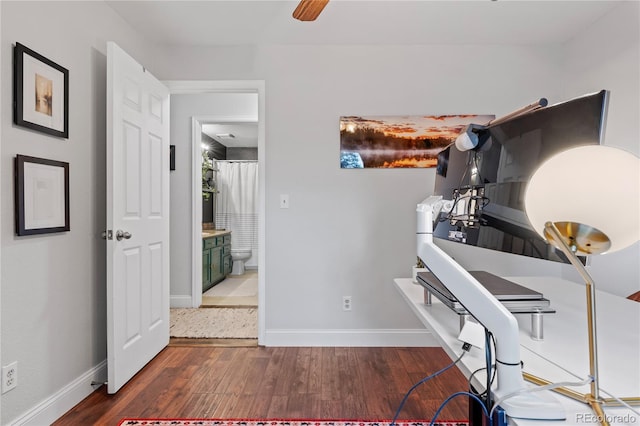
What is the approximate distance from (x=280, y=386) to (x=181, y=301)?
1870 millimetres

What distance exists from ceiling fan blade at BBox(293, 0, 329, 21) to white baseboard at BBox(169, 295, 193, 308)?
2.90m

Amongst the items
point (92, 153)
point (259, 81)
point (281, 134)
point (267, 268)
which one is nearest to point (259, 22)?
point (259, 81)

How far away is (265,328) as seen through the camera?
2623mm

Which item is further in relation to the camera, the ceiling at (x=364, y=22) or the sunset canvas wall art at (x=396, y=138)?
the sunset canvas wall art at (x=396, y=138)

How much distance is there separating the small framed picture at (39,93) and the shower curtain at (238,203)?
3.87 metres

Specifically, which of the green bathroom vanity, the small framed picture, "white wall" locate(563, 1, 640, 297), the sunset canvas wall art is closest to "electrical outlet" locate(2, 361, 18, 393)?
the small framed picture

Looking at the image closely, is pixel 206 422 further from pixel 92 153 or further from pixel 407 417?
pixel 92 153

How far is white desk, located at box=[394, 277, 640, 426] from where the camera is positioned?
2.01 ft

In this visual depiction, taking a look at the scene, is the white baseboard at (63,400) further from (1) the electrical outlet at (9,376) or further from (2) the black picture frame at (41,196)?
(2) the black picture frame at (41,196)

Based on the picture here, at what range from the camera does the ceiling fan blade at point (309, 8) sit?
4.76 ft

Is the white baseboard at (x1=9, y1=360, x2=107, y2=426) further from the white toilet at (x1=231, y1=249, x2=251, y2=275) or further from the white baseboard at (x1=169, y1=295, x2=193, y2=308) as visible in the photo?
the white toilet at (x1=231, y1=249, x2=251, y2=275)

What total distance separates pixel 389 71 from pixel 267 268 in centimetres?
184

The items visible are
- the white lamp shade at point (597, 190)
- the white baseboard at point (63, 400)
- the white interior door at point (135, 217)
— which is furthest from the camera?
the white interior door at point (135, 217)

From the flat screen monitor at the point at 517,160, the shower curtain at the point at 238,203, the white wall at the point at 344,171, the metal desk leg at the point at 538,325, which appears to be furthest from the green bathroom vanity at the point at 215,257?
the metal desk leg at the point at 538,325
